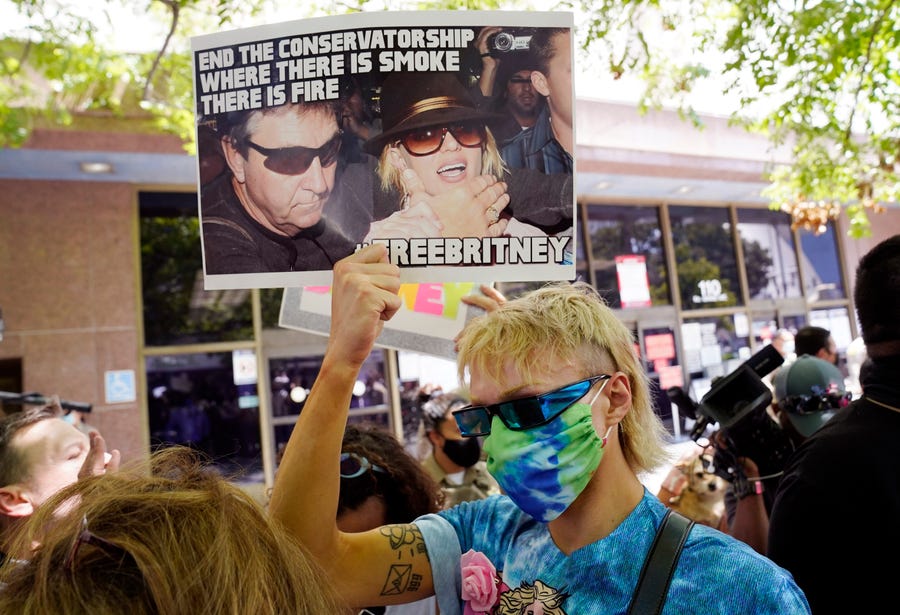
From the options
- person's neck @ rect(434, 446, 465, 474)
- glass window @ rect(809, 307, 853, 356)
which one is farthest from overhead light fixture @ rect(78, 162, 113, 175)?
glass window @ rect(809, 307, 853, 356)

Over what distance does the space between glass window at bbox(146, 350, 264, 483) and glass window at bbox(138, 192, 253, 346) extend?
26 centimetres

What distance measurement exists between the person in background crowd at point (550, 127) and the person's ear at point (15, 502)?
1.77 m

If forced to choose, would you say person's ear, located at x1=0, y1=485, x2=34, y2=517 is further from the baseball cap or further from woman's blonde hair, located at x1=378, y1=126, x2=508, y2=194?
the baseball cap

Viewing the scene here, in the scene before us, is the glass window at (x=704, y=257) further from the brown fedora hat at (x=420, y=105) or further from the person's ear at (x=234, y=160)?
the person's ear at (x=234, y=160)

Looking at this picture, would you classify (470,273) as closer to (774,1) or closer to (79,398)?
(774,1)

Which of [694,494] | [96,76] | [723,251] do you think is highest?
[96,76]

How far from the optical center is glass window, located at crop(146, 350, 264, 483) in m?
8.91

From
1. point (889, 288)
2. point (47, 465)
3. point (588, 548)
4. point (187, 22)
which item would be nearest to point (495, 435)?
point (588, 548)

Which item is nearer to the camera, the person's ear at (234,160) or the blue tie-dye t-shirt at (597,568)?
the blue tie-dye t-shirt at (597,568)

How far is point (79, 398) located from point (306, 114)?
25.3 feet

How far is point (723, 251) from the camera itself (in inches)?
540

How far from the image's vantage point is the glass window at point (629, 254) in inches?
487

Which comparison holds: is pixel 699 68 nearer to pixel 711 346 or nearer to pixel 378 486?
pixel 378 486

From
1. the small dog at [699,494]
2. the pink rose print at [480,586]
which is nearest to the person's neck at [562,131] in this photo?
the pink rose print at [480,586]
